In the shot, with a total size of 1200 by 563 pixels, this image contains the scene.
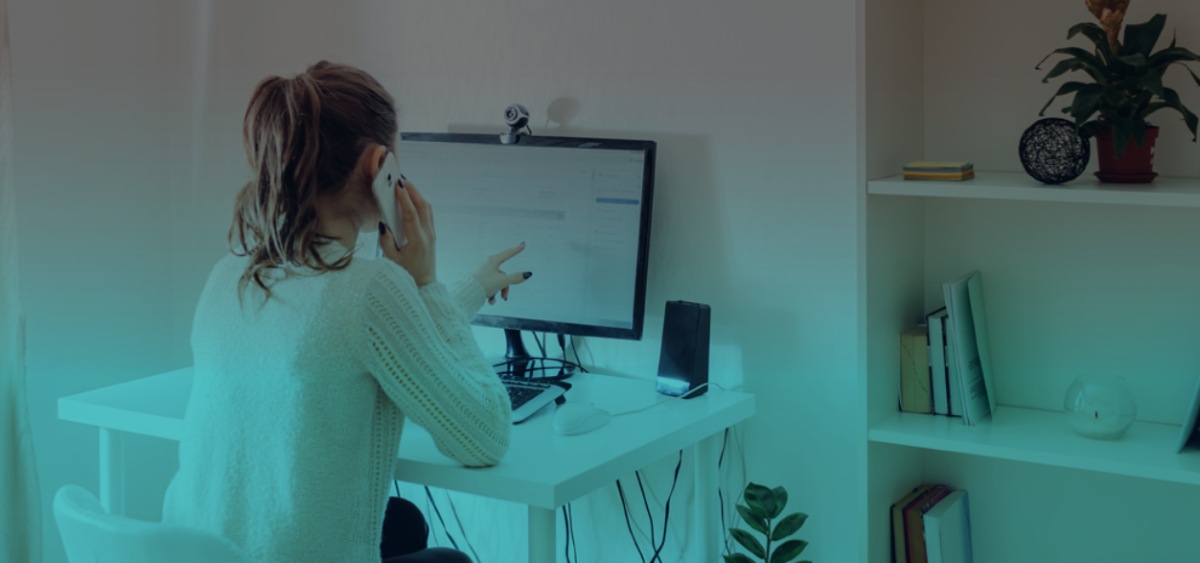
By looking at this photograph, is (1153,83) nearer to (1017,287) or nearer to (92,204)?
(1017,287)

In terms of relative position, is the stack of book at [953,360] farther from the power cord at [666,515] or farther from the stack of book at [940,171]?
the power cord at [666,515]

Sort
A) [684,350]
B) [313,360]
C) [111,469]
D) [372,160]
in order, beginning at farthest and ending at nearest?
[111,469] → [684,350] → [372,160] → [313,360]

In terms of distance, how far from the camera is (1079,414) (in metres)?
1.86

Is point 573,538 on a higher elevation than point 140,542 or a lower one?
lower

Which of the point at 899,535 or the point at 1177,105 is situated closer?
the point at 1177,105

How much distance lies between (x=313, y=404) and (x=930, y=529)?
105 centimetres

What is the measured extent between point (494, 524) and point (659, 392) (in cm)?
64

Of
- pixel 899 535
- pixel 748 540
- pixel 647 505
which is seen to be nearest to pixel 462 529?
pixel 647 505

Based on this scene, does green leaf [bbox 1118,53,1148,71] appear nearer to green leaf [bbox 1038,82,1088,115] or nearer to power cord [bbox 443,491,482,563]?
green leaf [bbox 1038,82,1088,115]

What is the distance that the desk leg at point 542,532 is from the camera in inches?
69.7

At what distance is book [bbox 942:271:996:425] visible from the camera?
1.95 m

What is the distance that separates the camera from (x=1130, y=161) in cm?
178

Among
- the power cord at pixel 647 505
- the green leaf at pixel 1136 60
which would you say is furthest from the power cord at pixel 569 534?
the green leaf at pixel 1136 60

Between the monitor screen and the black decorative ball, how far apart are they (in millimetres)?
699
